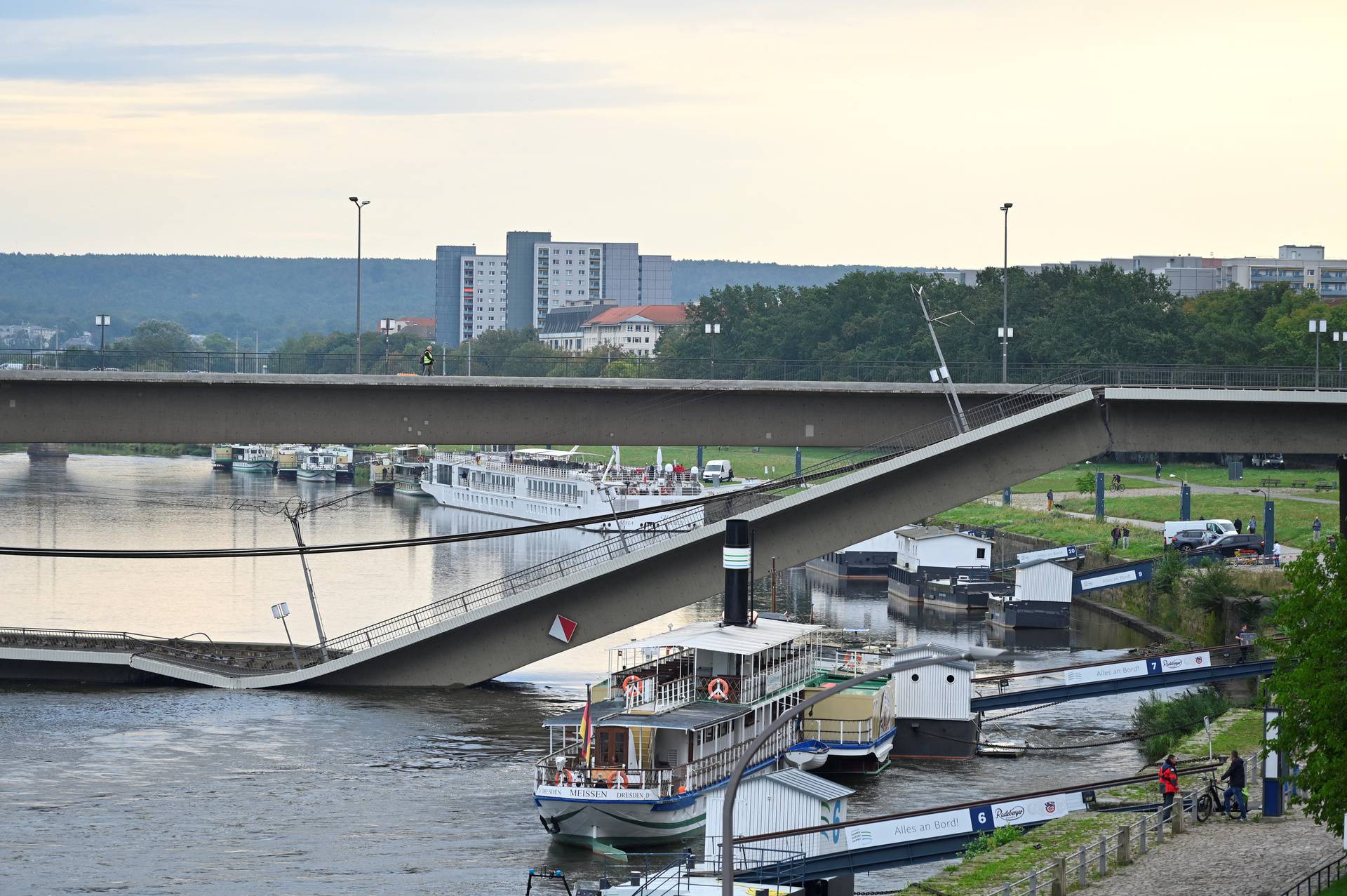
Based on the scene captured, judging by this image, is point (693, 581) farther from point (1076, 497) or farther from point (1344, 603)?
point (1076, 497)

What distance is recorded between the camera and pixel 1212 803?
32.4 m

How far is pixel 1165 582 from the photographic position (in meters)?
63.5

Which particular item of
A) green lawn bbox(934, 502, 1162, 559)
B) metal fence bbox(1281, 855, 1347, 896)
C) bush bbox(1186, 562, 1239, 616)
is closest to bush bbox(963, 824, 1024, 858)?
metal fence bbox(1281, 855, 1347, 896)

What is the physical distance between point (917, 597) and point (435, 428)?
29.6m

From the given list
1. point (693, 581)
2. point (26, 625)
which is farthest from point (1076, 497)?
point (26, 625)

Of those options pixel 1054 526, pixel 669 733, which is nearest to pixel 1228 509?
pixel 1054 526

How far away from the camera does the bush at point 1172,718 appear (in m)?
43.7

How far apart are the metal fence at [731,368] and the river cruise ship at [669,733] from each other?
10904 mm

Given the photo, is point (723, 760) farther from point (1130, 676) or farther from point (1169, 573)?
point (1169, 573)

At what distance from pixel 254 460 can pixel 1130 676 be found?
126634 millimetres

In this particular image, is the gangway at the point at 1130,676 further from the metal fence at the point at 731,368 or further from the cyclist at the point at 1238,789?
the cyclist at the point at 1238,789

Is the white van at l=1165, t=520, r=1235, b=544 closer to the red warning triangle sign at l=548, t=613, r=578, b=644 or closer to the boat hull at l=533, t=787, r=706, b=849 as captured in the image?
the red warning triangle sign at l=548, t=613, r=578, b=644

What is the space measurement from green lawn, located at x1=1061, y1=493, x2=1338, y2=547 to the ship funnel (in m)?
33.6

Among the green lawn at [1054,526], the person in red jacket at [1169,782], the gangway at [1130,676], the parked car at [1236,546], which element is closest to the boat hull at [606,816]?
the person in red jacket at [1169,782]
